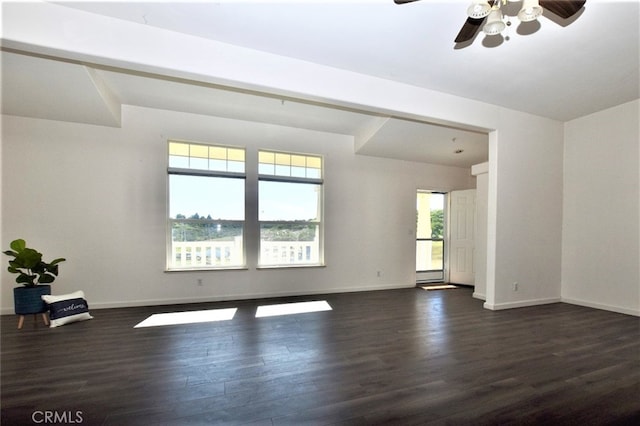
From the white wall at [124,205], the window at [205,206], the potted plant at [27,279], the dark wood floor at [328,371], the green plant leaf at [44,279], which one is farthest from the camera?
the window at [205,206]

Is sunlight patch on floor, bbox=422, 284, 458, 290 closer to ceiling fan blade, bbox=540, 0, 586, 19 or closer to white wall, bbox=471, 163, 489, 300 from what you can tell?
white wall, bbox=471, 163, 489, 300

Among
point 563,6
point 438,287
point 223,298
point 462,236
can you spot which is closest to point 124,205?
point 223,298

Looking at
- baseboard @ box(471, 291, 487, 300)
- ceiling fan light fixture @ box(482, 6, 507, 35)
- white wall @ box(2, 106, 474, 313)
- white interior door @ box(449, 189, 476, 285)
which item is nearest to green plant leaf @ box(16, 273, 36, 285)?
white wall @ box(2, 106, 474, 313)

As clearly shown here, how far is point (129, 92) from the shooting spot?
370 cm

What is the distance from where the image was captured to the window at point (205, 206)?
4.37 m

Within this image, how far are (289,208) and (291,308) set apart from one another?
6.06 feet

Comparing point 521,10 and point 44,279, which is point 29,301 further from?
point 521,10

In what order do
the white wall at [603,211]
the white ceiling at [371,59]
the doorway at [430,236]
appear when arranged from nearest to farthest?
1. the white ceiling at [371,59]
2. the white wall at [603,211]
3. the doorway at [430,236]

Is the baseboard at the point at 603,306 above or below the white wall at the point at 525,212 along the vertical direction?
below

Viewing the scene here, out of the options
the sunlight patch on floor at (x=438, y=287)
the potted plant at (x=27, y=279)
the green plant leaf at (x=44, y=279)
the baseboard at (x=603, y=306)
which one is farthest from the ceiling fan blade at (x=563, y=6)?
the green plant leaf at (x=44, y=279)

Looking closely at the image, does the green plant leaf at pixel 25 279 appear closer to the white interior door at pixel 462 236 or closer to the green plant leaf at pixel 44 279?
the green plant leaf at pixel 44 279

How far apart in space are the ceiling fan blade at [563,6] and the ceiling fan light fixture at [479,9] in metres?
0.43

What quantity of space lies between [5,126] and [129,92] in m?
1.76

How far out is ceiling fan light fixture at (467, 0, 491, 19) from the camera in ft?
5.92
